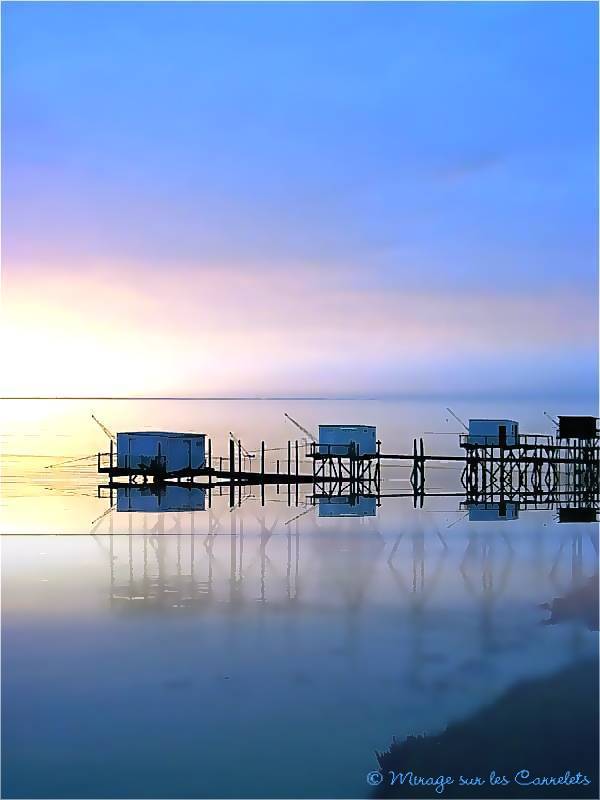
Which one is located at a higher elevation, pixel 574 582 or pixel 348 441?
pixel 348 441

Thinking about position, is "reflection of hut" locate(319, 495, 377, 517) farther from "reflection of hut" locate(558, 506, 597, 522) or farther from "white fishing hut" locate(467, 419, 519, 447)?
"white fishing hut" locate(467, 419, 519, 447)

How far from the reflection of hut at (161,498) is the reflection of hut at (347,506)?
573cm

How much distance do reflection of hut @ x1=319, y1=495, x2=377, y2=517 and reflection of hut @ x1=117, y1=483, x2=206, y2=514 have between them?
18.8ft

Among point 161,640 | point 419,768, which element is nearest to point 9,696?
point 161,640

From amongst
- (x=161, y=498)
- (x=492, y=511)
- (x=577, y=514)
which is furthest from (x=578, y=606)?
(x=161, y=498)

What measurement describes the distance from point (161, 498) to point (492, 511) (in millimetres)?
16298

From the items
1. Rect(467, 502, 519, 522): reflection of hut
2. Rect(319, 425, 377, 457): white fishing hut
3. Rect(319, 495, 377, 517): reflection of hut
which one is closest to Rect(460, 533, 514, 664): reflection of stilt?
Rect(467, 502, 519, 522): reflection of hut

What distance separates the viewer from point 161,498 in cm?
4653

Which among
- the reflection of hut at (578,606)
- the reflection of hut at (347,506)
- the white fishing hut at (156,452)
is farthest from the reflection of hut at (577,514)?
the white fishing hut at (156,452)

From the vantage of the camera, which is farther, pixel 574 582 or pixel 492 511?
pixel 492 511

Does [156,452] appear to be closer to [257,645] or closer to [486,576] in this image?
[486,576]

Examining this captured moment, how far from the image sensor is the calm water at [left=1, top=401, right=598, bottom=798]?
13.1m

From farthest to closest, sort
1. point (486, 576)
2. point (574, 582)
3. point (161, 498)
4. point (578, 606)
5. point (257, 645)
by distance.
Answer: point (161, 498), point (486, 576), point (574, 582), point (578, 606), point (257, 645)

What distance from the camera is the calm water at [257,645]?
13055 millimetres
